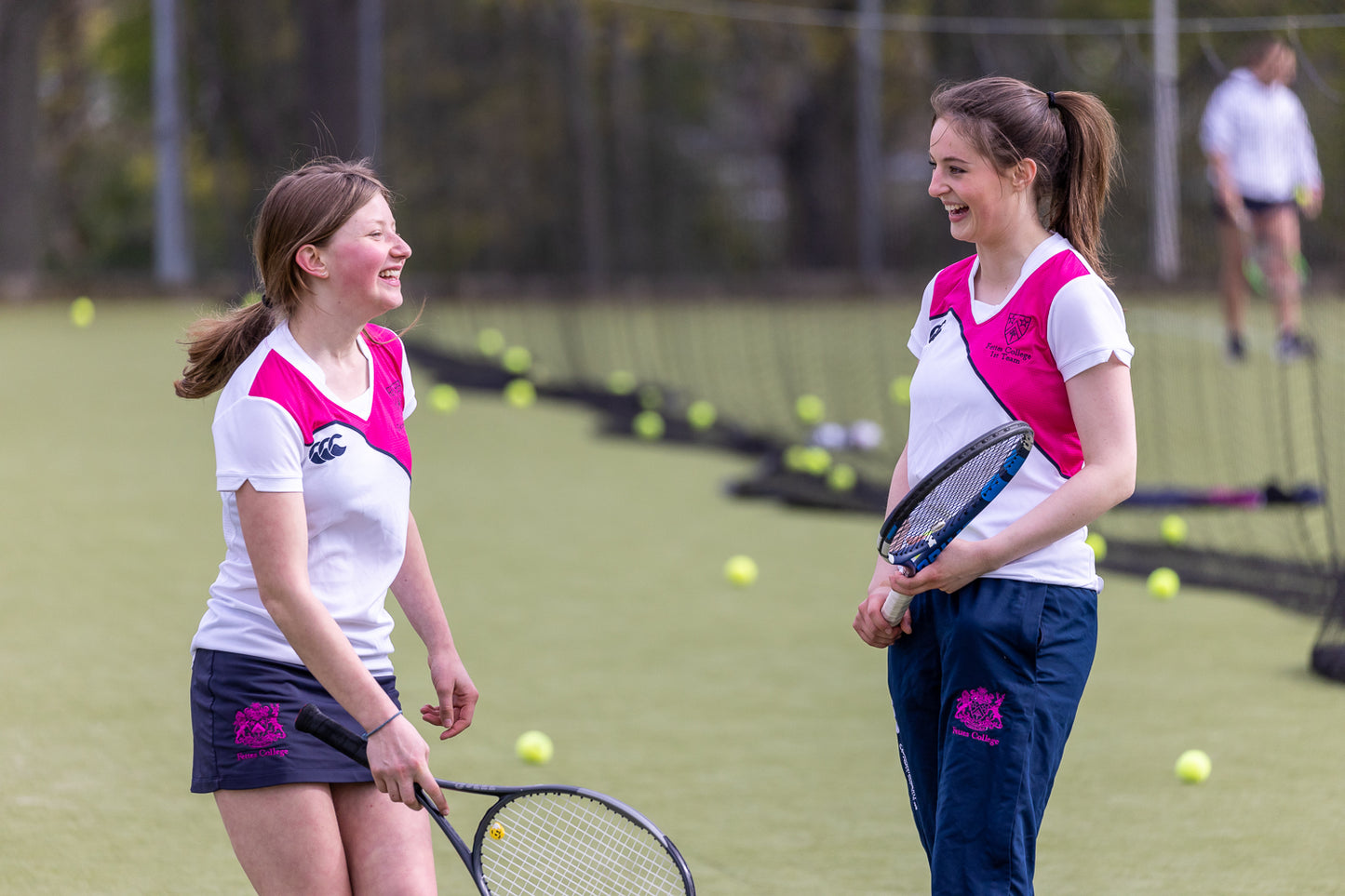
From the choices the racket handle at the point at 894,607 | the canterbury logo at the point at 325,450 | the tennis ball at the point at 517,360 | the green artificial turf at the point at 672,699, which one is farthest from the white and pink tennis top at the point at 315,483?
the tennis ball at the point at 517,360

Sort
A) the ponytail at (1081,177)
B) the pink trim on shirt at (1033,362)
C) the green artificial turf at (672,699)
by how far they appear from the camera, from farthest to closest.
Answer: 1. the green artificial turf at (672,699)
2. the ponytail at (1081,177)
3. the pink trim on shirt at (1033,362)

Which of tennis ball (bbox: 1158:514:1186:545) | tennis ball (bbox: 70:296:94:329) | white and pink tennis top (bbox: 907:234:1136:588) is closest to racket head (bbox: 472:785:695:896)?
white and pink tennis top (bbox: 907:234:1136:588)

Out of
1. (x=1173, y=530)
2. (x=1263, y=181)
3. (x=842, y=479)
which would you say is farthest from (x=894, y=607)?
(x=1263, y=181)

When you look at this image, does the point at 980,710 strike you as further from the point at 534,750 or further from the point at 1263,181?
the point at 1263,181

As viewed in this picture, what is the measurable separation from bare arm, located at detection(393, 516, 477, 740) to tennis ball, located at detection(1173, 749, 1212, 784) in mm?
2178

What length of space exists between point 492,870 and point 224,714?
2.00ft

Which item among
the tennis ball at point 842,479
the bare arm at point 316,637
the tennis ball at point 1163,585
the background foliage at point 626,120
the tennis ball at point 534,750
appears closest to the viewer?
the bare arm at point 316,637

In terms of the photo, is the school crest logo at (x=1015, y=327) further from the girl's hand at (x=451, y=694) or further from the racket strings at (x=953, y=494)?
the girl's hand at (x=451, y=694)

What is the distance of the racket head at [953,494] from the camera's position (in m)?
2.46

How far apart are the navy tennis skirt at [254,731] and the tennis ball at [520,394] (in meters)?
8.75

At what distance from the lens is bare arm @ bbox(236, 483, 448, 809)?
2.43 m

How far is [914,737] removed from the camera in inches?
105

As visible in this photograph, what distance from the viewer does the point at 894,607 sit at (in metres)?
2.60

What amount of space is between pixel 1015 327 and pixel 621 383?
875cm
